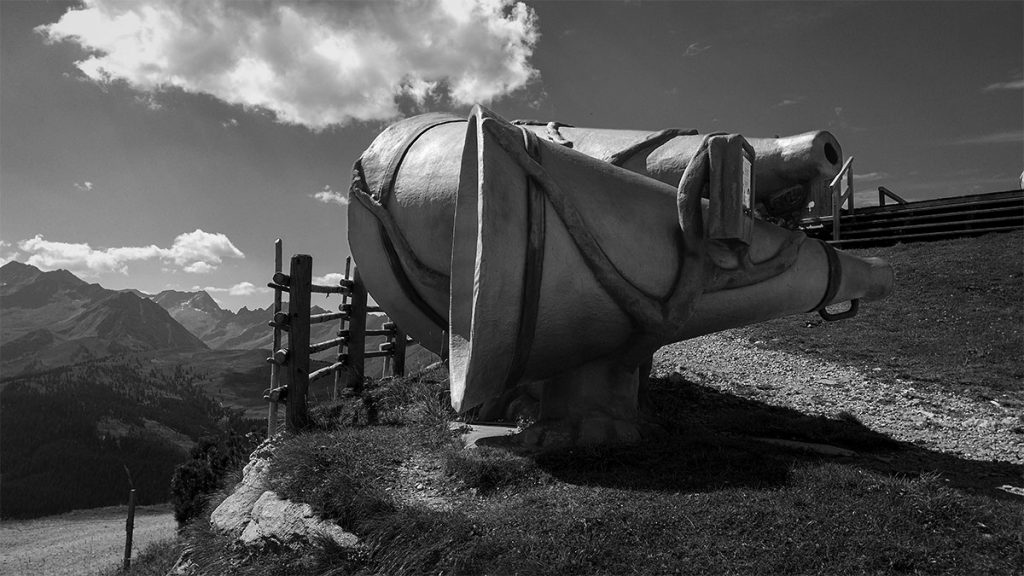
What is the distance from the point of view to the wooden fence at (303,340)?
7906 mm

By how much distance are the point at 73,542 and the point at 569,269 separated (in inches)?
1155

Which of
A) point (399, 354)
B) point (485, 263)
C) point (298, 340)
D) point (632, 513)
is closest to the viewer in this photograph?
point (632, 513)

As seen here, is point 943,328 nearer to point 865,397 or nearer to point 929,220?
point 865,397

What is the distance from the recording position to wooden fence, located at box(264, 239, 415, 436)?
311 inches

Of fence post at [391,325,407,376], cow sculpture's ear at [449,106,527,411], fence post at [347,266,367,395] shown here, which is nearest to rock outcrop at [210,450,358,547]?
cow sculpture's ear at [449,106,527,411]

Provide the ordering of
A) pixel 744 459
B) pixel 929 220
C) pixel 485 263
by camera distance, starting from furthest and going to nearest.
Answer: pixel 929 220, pixel 744 459, pixel 485 263

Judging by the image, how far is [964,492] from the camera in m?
4.34

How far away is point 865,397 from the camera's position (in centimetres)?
887

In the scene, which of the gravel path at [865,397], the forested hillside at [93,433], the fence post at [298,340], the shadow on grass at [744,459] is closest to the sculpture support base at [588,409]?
the shadow on grass at [744,459]

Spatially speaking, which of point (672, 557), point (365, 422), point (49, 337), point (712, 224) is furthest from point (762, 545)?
point (49, 337)

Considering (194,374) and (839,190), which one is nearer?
(839,190)

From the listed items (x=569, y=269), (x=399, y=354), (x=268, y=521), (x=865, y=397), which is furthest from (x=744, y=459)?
(x=399, y=354)

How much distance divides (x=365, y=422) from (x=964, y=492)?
556 cm

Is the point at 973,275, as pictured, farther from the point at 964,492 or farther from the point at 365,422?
the point at 365,422
